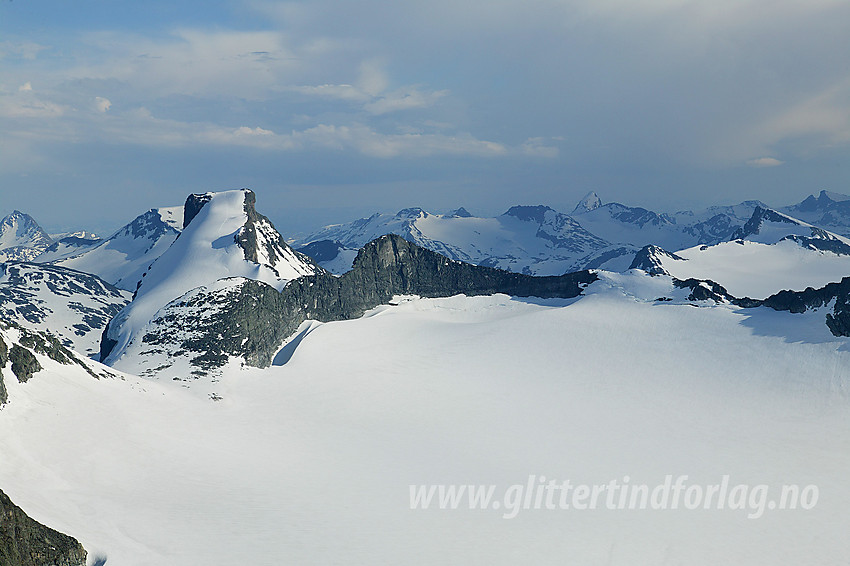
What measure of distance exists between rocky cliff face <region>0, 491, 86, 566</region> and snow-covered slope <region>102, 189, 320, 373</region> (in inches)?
2035

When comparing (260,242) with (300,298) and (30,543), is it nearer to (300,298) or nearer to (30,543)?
(300,298)

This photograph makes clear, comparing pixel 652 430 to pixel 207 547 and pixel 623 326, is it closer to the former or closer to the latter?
pixel 623 326

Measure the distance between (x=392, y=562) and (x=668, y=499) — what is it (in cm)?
2765

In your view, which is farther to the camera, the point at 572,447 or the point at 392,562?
the point at 572,447

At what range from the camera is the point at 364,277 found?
12506 cm

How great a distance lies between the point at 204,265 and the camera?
462 ft

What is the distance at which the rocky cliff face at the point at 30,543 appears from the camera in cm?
2978

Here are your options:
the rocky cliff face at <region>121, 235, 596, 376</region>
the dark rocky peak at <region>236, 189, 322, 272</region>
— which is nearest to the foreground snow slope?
the rocky cliff face at <region>121, 235, 596, 376</region>

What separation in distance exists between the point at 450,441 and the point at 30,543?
4174 centimetres

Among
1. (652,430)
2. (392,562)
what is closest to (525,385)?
(652,430)

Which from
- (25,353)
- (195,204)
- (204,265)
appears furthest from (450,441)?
(195,204)

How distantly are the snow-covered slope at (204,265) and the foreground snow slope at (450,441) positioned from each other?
2385 centimetres

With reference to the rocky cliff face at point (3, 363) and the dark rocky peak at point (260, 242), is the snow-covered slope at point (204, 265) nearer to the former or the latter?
the dark rocky peak at point (260, 242)

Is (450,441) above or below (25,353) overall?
below
